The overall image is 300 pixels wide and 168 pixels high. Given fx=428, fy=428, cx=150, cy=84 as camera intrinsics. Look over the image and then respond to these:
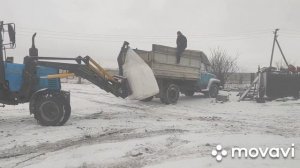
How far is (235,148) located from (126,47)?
6840mm

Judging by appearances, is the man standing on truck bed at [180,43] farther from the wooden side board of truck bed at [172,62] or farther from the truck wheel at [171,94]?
the truck wheel at [171,94]

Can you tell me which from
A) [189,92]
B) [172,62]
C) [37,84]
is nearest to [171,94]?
[172,62]

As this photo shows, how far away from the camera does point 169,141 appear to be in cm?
902

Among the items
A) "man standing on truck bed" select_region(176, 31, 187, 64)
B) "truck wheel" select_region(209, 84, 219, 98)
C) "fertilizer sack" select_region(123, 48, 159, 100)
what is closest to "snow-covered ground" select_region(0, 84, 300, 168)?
"fertilizer sack" select_region(123, 48, 159, 100)

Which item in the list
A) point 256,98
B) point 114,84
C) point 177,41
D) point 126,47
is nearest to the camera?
point 114,84

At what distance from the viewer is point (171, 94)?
61.1 feet

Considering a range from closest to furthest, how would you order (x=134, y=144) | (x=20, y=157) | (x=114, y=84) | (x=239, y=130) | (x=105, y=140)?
(x=20, y=157) → (x=134, y=144) → (x=105, y=140) → (x=239, y=130) → (x=114, y=84)

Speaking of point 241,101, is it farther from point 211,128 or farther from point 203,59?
point 211,128

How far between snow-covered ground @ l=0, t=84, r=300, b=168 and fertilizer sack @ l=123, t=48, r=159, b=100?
30.6 inches

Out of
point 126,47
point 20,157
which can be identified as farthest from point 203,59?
point 20,157

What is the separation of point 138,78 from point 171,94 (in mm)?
5413

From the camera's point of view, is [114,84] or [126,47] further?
[126,47]

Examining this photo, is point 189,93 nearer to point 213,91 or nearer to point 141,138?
point 213,91

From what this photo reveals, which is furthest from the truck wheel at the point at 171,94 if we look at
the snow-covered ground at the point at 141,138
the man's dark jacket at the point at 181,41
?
the snow-covered ground at the point at 141,138
